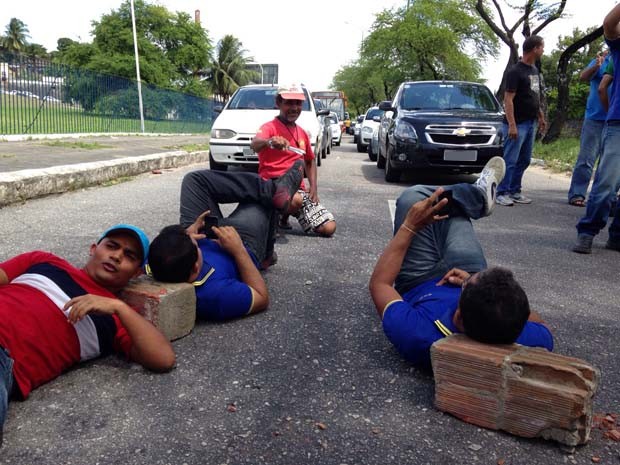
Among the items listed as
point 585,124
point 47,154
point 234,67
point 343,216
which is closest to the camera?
point 343,216

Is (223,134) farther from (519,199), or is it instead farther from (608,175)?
(608,175)

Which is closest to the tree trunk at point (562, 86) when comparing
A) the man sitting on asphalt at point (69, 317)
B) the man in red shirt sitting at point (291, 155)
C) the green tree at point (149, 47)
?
the man in red shirt sitting at point (291, 155)

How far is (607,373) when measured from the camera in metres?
2.42

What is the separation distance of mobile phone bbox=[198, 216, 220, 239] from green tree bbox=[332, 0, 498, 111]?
33.8 m

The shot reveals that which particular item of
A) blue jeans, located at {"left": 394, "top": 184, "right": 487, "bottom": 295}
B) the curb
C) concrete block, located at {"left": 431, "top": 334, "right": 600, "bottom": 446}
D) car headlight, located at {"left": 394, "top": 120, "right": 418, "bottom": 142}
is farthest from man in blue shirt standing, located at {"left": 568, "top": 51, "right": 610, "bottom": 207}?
the curb

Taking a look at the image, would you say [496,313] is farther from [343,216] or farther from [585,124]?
[585,124]

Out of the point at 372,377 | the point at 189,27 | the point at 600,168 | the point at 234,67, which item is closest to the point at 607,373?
the point at 372,377

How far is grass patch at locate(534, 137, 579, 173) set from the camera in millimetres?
12219

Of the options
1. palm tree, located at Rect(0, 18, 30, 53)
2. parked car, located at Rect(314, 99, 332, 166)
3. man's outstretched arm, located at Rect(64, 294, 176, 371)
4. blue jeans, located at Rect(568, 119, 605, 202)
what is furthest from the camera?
palm tree, located at Rect(0, 18, 30, 53)

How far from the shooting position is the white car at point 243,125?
886 cm

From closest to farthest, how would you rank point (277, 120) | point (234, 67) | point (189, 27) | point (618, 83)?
1. point (618, 83)
2. point (277, 120)
3. point (189, 27)
4. point (234, 67)

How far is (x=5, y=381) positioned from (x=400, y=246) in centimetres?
167

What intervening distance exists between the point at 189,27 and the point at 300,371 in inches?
2062

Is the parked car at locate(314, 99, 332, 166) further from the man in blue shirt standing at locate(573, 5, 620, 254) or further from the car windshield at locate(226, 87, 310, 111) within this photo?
the man in blue shirt standing at locate(573, 5, 620, 254)
